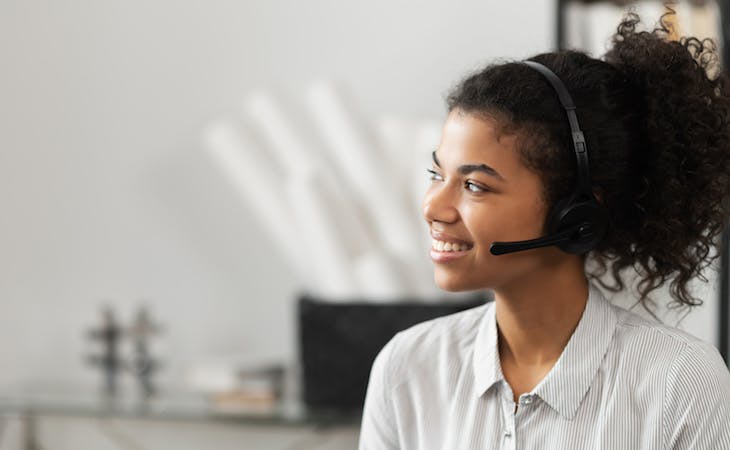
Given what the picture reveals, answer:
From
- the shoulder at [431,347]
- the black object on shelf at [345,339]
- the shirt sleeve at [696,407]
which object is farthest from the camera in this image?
the black object on shelf at [345,339]

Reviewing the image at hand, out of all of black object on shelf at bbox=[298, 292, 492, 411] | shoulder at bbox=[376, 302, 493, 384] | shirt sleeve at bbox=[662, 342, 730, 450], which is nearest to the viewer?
shirt sleeve at bbox=[662, 342, 730, 450]

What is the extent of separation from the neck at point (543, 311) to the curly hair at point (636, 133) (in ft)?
0.19

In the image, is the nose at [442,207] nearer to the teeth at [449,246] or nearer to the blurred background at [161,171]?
the teeth at [449,246]

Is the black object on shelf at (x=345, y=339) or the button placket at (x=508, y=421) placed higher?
the button placket at (x=508, y=421)

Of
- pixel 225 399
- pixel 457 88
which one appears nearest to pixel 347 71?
pixel 225 399

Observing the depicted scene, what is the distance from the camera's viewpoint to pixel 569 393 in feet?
3.79

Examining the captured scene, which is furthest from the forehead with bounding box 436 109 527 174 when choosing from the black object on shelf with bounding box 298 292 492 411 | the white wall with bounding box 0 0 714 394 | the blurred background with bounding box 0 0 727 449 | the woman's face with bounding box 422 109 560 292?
the white wall with bounding box 0 0 714 394

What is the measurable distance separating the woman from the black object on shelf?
2.24ft

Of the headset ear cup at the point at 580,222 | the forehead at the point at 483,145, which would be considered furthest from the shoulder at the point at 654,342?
the forehead at the point at 483,145

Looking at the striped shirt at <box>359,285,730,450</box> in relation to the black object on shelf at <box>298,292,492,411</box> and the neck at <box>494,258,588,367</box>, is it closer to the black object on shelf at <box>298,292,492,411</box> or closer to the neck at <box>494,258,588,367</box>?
the neck at <box>494,258,588,367</box>

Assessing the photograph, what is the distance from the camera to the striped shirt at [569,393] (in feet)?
3.68

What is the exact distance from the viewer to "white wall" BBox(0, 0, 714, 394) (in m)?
2.42

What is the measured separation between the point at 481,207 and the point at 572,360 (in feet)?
0.67

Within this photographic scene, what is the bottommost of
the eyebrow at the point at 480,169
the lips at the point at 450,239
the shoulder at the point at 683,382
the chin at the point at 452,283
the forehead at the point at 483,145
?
the shoulder at the point at 683,382
